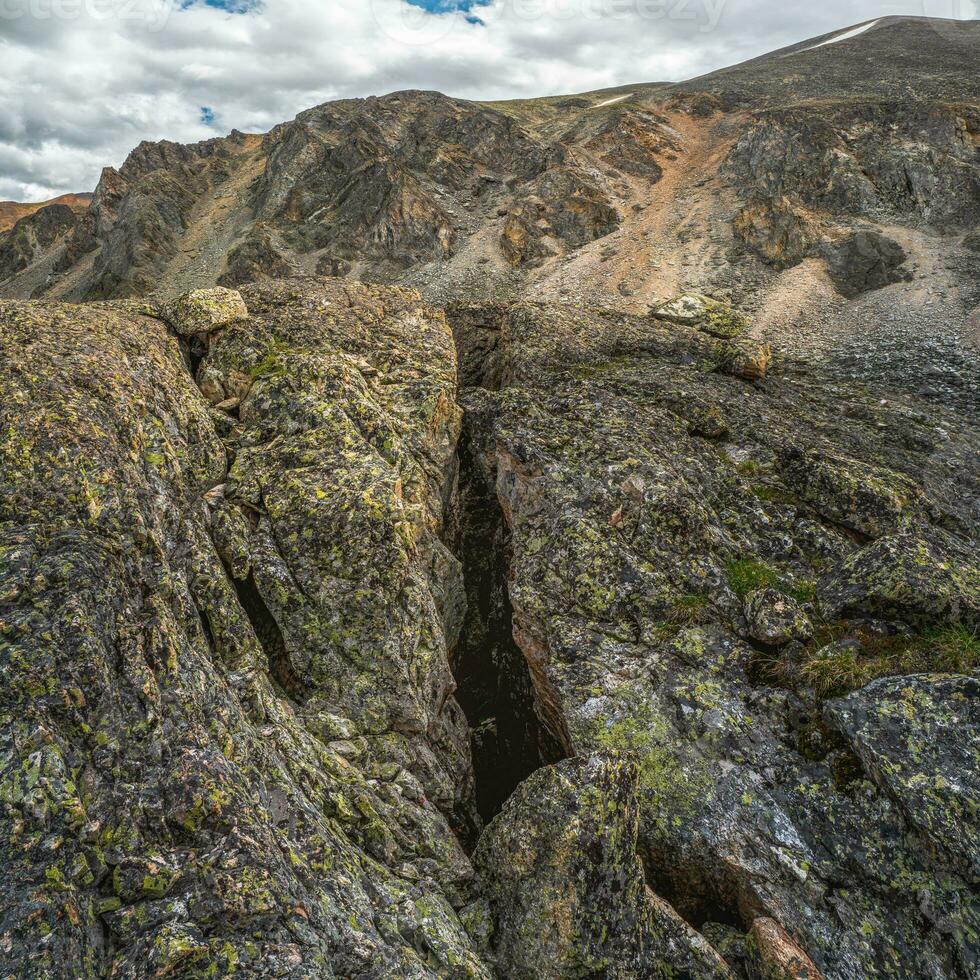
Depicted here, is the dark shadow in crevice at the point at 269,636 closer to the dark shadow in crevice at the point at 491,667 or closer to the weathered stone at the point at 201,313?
the dark shadow in crevice at the point at 491,667

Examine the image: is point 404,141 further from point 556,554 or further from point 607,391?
point 556,554

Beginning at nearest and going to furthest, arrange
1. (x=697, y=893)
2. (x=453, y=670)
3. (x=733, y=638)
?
(x=697, y=893) → (x=733, y=638) → (x=453, y=670)

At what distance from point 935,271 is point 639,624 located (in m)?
49.3

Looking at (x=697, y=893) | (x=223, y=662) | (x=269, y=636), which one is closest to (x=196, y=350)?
(x=269, y=636)

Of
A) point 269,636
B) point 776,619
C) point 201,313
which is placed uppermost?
point 201,313

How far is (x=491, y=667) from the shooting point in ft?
52.9

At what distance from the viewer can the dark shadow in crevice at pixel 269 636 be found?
38.1 ft

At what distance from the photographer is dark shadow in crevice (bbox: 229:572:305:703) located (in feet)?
38.1

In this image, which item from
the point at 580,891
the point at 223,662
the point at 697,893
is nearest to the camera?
the point at 580,891

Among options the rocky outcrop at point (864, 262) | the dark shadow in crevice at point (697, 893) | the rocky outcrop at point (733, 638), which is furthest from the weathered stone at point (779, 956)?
the rocky outcrop at point (864, 262)

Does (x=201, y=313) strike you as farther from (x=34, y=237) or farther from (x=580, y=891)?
(x=34, y=237)

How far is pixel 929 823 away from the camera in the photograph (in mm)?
8820

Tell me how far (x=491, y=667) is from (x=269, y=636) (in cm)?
657

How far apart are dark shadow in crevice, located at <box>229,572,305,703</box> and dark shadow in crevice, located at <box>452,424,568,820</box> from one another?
17.2ft
